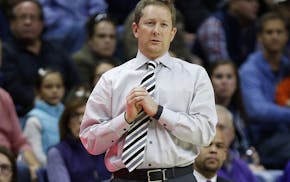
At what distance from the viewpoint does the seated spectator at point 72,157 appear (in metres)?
5.83

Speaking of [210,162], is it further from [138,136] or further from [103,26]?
[103,26]

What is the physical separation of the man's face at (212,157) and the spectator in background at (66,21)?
9.16 feet

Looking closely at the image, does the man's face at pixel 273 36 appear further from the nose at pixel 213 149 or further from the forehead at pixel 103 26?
the nose at pixel 213 149

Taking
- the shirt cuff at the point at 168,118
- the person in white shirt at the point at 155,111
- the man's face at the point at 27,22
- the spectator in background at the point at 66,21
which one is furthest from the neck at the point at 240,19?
the shirt cuff at the point at 168,118

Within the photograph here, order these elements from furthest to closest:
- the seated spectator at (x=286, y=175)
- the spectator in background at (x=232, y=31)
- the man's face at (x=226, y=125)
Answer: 1. the spectator in background at (x=232, y=31)
2. the man's face at (x=226, y=125)
3. the seated spectator at (x=286, y=175)

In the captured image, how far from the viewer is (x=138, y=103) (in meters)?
3.62

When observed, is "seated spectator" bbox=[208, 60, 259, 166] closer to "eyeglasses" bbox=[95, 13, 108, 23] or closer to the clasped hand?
"eyeglasses" bbox=[95, 13, 108, 23]

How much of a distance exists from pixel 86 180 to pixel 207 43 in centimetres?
264

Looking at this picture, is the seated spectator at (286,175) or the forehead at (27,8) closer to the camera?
the seated spectator at (286,175)

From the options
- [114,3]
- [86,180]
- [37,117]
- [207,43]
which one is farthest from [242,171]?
[114,3]

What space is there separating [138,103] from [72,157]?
2392 mm

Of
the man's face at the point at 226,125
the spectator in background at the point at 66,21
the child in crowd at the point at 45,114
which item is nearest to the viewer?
the man's face at the point at 226,125

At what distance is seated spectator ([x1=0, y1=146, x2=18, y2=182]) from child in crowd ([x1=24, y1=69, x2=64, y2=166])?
34.1 inches

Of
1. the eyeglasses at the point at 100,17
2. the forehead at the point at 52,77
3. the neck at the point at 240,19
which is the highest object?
the eyeglasses at the point at 100,17
